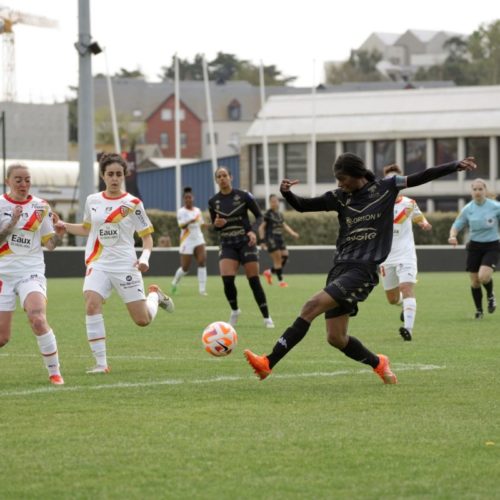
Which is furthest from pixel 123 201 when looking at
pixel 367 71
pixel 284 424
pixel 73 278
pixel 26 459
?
pixel 367 71

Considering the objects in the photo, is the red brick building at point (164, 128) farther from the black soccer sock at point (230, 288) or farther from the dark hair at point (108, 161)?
the dark hair at point (108, 161)

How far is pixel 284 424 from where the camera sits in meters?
8.88

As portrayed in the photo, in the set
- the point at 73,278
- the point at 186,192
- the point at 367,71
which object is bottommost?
the point at 73,278

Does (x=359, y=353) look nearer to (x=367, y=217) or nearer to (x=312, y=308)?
(x=312, y=308)

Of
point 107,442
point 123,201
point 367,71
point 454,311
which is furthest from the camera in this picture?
point 367,71

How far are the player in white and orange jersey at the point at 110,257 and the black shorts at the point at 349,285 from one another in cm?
210

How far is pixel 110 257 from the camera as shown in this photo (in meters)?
12.3

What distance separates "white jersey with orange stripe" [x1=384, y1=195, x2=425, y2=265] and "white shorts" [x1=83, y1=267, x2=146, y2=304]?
16.9 feet

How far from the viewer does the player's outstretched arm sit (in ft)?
34.7

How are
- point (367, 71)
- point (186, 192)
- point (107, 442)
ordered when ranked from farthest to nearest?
1. point (367, 71)
2. point (186, 192)
3. point (107, 442)

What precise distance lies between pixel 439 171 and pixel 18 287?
365cm

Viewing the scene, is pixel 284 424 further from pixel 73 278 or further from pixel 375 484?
pixel 73 278

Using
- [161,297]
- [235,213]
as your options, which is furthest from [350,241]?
[235,213]

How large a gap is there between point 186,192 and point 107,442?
20.7 metres
